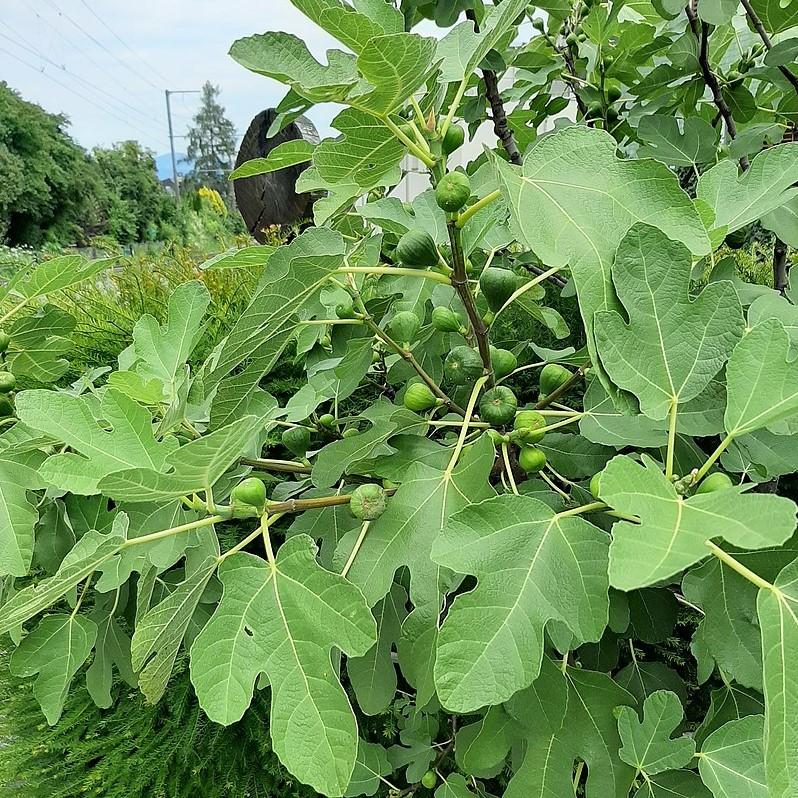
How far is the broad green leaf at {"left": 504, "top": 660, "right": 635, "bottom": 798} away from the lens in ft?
1.81

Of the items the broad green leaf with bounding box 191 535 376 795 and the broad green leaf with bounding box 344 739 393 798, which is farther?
the broad green leaf with bounding box 344 739 393 798

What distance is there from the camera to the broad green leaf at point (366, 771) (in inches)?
31.5

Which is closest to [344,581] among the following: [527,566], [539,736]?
[527,566]

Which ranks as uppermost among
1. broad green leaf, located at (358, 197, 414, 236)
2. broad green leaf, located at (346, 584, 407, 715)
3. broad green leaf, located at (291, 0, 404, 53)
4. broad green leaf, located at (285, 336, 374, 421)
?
broad green leaf, located at (291, 0, 404, 53)

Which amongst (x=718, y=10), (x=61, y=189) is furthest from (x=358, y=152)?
(x=61, y=189)

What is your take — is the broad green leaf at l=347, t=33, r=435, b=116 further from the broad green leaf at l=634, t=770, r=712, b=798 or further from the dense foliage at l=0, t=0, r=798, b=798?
the broad green leaf at l=634, t=770, r=712, b=798

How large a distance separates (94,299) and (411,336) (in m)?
1.13

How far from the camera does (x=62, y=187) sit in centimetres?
2486

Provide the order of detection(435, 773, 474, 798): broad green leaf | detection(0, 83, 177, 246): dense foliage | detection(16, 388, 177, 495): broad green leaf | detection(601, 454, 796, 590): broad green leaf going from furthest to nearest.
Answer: detection(0, 83, 177, 246): dense foliage < detection(435, 773, 474, 798): broad green leaf < detection(16, 388, 177, 495): broad green leaf < detection(601, 454, 796, 590): broad green leaf

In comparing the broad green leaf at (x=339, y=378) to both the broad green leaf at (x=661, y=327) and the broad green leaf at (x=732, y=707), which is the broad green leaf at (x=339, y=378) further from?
the broad green leaf at (x=732, y=707)

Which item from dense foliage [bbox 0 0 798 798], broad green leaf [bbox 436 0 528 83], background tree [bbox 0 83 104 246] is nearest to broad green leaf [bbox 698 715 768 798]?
dense foliage [bbox 0 0 798 798]

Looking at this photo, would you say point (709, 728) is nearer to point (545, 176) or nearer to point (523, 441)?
point (523, 441)

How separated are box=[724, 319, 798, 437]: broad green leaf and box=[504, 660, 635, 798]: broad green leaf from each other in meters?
0.28

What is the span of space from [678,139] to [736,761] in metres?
0.79
